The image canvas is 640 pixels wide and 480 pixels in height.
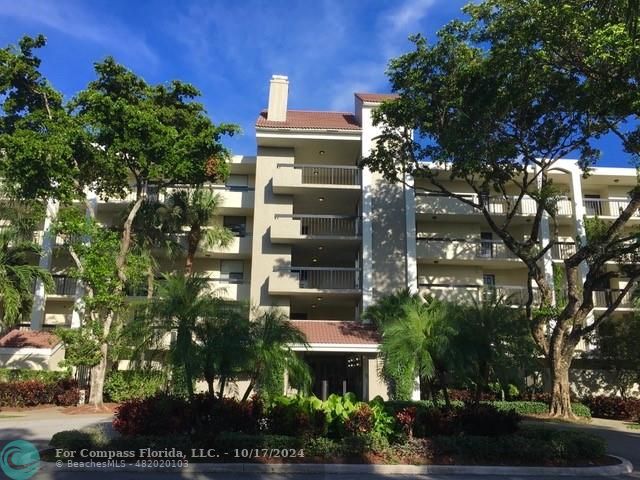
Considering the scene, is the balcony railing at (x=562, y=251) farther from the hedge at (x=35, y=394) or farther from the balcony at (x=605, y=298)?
the hedge at (x=35, y=394)

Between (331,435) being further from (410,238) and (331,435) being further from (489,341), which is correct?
(410,238)

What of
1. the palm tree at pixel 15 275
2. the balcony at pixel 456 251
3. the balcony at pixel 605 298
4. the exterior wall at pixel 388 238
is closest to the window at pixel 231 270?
the exterior wall at pixel 388 238

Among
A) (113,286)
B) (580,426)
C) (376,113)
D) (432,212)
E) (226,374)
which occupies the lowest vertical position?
(580,426)

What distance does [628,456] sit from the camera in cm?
1403

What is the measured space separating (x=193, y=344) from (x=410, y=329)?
527cm

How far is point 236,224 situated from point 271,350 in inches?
858

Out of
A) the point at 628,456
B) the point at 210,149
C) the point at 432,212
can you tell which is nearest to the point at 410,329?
the point at 628,456

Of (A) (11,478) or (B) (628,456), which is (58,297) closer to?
(A) (11,478)

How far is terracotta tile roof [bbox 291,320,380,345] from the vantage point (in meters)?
25.7

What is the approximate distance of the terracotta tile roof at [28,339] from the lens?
2866 cm

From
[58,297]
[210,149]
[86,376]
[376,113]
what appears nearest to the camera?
[376,113]

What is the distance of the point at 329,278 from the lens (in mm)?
30438

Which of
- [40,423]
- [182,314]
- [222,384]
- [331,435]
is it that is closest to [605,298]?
[331,435]

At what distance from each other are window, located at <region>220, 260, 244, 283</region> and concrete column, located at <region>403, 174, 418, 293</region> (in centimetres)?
1018
